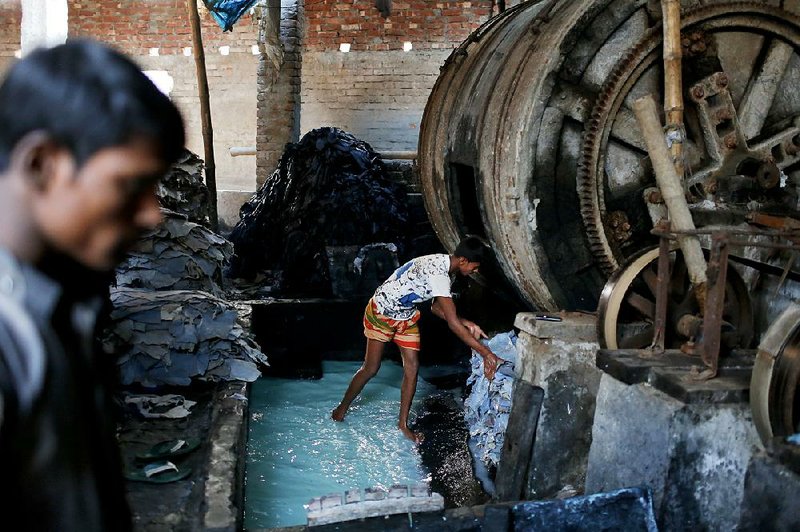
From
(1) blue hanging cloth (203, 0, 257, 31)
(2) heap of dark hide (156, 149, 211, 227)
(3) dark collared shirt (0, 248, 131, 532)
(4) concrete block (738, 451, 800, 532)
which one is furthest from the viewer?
(1) blue hanging cloth (203, 0, 257, 31)

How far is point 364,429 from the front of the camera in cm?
630

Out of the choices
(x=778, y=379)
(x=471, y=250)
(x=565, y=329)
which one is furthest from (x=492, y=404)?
(x=778, y=379)

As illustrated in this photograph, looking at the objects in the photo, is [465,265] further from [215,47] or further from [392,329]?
[215,47]

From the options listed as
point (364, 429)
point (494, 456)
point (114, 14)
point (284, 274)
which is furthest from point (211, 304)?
point (114, 14)

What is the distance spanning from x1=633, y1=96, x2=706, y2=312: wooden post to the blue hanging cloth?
607 centimetres

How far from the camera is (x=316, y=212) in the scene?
9648 millimetres

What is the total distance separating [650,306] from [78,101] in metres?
3.80

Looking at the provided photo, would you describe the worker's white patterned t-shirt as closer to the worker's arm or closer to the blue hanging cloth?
the worker's arm

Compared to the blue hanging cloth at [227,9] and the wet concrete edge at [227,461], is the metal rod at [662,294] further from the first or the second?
the blue hanging cloth at [227,9]

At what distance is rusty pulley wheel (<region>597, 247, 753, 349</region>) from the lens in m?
3.97

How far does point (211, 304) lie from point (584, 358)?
2.82 meters

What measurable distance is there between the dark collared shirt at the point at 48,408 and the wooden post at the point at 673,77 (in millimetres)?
4122

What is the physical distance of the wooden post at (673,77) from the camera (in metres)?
4.49

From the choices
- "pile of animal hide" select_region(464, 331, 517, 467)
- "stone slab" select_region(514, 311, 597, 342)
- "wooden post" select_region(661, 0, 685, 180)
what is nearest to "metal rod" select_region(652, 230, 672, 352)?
"stone slab" select_region(514, 311, 597, 342)
